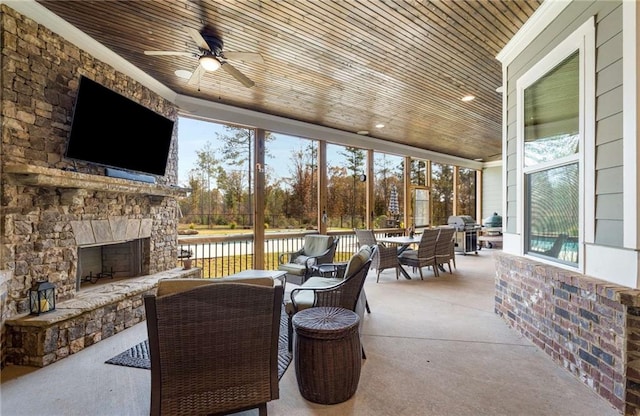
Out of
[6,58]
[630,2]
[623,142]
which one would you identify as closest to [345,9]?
[630,2]

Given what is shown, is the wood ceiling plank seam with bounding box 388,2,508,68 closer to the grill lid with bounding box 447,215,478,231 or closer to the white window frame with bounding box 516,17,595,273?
the white window frame with bounding box 516,17,595,273

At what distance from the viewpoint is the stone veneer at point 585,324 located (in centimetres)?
196

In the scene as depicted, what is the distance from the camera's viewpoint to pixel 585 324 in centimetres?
231

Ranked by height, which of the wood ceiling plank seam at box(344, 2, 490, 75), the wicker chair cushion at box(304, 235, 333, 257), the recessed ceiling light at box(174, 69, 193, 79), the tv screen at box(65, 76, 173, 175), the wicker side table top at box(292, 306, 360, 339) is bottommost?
the wicker side table top at box(292, 306, 360, 339)

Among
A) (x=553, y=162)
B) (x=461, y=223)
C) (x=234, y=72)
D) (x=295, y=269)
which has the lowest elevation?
(x=295, y=269)

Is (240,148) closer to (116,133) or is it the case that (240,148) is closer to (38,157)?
(116,133)

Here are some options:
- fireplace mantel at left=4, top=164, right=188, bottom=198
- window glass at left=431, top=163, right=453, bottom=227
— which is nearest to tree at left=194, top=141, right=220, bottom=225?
fireplace mantel at left=4, top=164, right=188, bottom=198

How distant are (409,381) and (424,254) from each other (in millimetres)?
3696

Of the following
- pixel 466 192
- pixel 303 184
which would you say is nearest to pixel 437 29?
pixel 303 184

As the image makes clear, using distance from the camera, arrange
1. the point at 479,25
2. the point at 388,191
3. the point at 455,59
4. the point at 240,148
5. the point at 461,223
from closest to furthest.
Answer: the point at 479,25, the point at 455,59, the point at 240,148, the point at 388,191, the point at 461,223

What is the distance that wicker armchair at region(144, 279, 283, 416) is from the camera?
1721 mm

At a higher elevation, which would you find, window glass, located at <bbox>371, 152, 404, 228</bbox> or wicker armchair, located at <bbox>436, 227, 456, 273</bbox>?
window glass, located at <bbox>371, 152, 404, 228</bbox>

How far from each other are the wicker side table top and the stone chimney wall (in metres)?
2.41

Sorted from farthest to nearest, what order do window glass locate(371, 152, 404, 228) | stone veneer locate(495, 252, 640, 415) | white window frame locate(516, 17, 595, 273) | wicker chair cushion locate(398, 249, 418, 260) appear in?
window glass locate(371, 152, 404, 228), wicker chair cushion locate(398, 249, 418, 260), white window frame locate(516, 17, 595, 273), stone veneer locate(495, 252, 640, 415)
